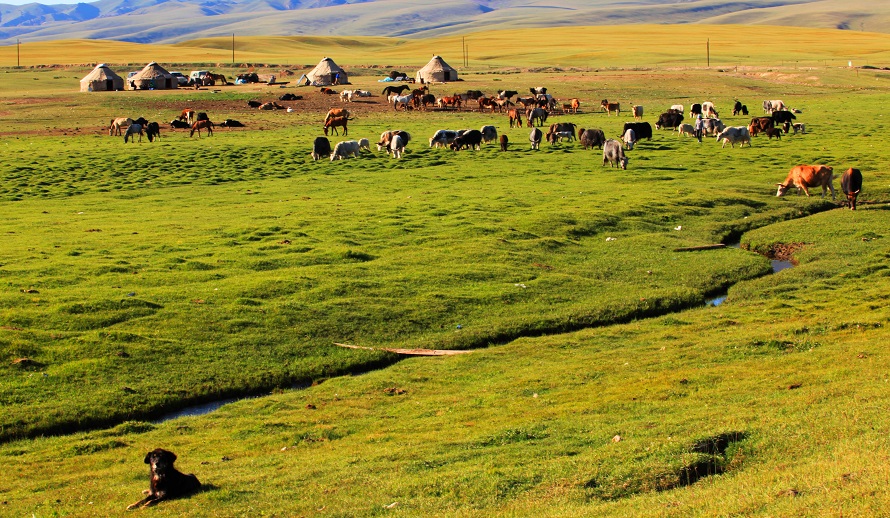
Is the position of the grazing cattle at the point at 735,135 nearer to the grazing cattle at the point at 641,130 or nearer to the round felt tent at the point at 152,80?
the grazing cattle at the point at 641,130

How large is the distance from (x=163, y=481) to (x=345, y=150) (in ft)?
99.6

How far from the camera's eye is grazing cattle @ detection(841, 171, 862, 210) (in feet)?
84.2

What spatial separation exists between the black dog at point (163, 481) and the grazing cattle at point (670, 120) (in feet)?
139

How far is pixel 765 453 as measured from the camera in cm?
875

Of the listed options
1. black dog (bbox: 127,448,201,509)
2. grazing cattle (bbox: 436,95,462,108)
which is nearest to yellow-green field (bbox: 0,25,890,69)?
grazing cattle (bbox: 436,95,462,108)

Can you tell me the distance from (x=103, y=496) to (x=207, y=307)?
750 centimetres

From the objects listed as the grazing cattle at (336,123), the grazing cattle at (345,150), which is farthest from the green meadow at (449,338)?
the grazing cattle at (336,123)

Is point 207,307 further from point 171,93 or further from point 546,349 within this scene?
point 171,93

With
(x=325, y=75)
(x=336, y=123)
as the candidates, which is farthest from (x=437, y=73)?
(x=336, y=123)

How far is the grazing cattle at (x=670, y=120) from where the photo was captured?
4775 cm

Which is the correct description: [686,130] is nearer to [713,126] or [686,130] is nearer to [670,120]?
[713,126]

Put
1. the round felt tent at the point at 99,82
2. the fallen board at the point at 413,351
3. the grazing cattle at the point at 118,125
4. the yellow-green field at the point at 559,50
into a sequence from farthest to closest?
the yellow-green field at the point at 559,50, the round felt tent at the point at 99,82, the grazing cattle at the point at 118,125, the fallen board at the point at 413,351

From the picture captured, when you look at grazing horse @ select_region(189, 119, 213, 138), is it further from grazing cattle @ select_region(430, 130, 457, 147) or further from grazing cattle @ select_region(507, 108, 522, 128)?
grazing cattle @ select_region(507, 108, 522, 128)

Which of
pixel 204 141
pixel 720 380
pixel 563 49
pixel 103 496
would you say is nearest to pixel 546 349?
pixel 720 380
